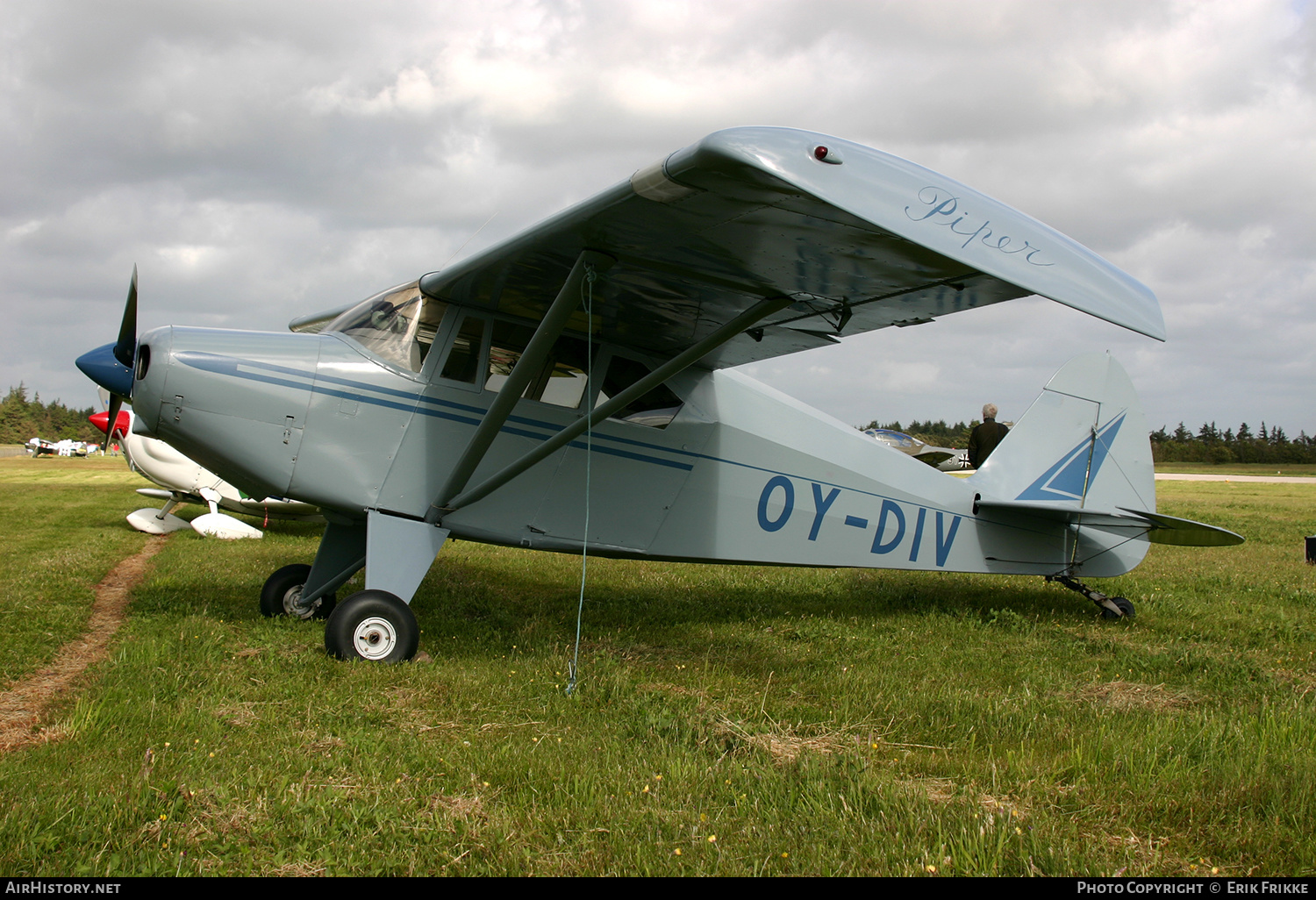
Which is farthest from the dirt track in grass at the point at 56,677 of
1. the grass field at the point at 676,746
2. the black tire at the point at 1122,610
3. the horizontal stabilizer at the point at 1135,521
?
the black tire at the point at 1122,610

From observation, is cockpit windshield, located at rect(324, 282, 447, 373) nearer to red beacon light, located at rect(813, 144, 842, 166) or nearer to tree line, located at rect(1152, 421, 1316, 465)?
red beacon light, located at rect(813, 144, 842, 166)

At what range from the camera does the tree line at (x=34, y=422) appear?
356ft

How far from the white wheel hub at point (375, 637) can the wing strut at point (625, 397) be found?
872 mm

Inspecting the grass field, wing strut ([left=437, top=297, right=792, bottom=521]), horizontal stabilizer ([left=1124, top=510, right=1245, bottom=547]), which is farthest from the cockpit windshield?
horizontal stabilizer ([left=1124, top=510, right=1245, bottom=547])

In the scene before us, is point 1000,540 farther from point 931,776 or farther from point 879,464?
point 931,776

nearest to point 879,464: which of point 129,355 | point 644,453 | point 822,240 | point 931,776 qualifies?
point 644,453

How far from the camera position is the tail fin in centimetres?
770

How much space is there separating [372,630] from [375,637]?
0.05 meters

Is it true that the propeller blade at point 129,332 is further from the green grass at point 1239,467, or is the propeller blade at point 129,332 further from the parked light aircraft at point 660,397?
the green grass at point 1239,467

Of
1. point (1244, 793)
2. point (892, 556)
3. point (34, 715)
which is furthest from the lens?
point (892, 556)

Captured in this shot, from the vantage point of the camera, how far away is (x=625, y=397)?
5113mm

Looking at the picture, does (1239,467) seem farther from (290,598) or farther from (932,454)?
(290,598)

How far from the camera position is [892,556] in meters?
6.91

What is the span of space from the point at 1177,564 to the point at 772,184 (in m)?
9.51
